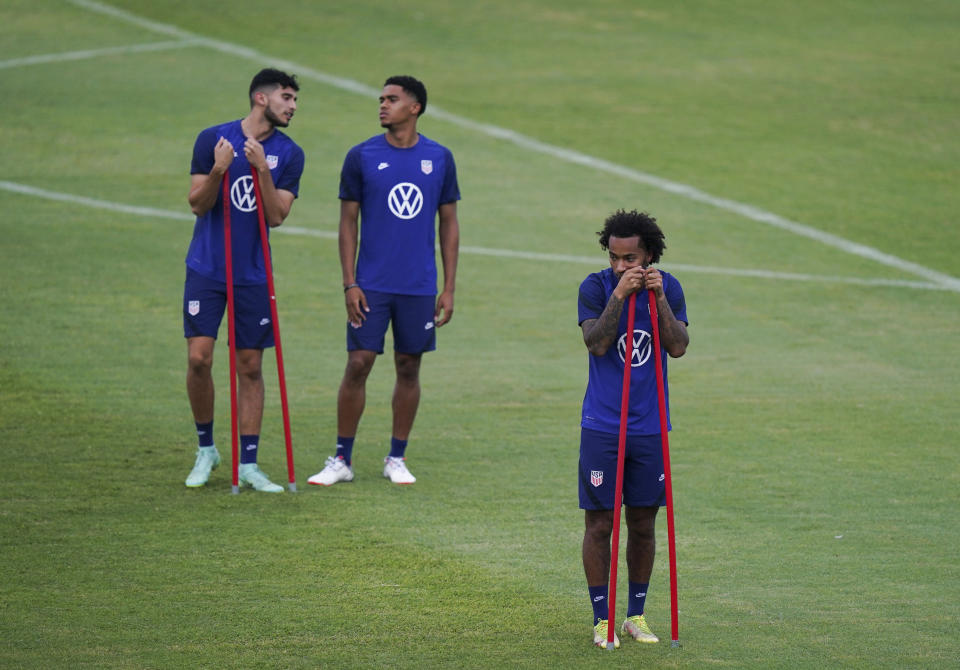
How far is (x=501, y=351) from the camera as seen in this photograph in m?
13.6

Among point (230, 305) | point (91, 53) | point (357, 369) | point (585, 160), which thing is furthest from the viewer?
point (91, 53)

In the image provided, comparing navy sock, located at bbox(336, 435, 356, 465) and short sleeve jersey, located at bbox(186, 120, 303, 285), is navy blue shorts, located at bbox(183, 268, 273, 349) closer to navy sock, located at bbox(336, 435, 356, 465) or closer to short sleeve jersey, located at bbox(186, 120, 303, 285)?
short sleeve jersey, located at bbox(186, 120, 303, 285)

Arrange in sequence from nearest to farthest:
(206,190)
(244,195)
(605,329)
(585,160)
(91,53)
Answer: (605,329) < (206,190) < (244,195) < (585,160) < (91,53)

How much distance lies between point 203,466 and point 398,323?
1.61 metres

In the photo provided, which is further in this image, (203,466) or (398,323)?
(398,323)

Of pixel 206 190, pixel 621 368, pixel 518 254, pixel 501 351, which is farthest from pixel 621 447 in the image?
pixel 518 254

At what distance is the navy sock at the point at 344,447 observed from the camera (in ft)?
31.3

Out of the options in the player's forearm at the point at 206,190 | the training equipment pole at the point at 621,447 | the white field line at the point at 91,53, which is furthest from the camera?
the white field line at the point at 91,53

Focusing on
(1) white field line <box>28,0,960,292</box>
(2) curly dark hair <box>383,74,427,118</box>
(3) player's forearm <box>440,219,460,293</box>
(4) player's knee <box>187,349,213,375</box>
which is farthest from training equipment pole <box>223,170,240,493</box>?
(1) white field line <box>28,0,960,292</box>

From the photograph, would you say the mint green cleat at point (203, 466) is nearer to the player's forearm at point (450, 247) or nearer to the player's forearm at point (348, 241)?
the player's forearm at point (348, 241)

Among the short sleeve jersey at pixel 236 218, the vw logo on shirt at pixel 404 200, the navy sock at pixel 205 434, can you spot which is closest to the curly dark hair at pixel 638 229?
the vw logo on shirt at pixel 404 200

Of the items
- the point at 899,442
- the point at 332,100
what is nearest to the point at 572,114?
the point at 332,100

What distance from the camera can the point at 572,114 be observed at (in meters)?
24.8

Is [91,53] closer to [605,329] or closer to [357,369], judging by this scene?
[357,369]
